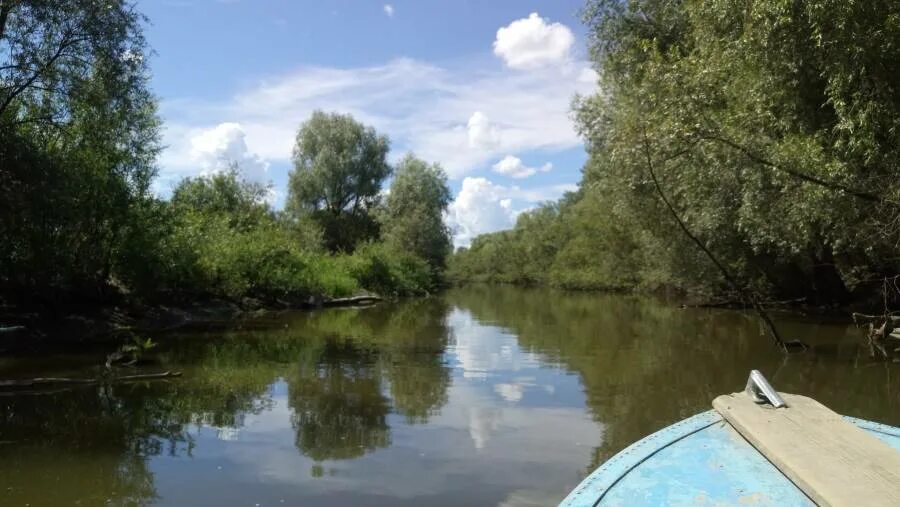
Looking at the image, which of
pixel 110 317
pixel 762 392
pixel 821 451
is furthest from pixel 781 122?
pixel 110 317

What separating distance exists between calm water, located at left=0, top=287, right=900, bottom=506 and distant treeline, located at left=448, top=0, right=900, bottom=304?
317 centimetres

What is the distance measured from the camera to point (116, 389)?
10.8m

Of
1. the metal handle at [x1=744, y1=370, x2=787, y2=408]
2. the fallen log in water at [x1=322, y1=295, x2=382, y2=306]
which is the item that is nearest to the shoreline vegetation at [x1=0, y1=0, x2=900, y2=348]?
the fallen log in water at [x1=322, y1=295, x2=382, y2=306]

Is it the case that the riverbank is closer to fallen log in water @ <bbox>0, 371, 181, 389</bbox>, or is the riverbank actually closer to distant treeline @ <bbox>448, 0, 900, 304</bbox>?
fallen log in water @ <bbox>0, 371, 181, 389</bbox>

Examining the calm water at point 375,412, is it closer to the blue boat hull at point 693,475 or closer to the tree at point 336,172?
the blue boat hull at point 693,475

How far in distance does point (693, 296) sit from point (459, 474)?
28.5 metres

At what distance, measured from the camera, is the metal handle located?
3.90m

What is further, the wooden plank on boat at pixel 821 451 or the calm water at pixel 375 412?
the calm water at pixel 375 412

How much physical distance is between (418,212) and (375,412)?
38.3 meters

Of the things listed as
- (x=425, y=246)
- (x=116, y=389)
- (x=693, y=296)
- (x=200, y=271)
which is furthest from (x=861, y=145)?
(x=425, y=246)

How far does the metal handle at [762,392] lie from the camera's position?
3.90m

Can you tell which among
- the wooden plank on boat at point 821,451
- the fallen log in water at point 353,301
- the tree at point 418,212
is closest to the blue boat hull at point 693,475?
the wooden plank on boat at point 821,451

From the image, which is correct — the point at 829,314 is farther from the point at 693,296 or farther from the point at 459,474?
the point at 459,474

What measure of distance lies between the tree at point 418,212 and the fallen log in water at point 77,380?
3249 centimetres
